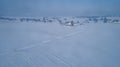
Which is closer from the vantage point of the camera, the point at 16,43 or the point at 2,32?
the point at 16,43

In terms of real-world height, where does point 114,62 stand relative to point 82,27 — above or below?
below

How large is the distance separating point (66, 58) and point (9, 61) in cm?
47

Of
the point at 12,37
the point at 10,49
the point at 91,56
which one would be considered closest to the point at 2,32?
the point at 12,37

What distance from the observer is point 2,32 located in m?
1.88

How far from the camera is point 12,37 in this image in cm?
172

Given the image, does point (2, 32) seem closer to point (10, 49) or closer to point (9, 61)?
point (10, 49)

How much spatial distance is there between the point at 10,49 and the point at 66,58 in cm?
58

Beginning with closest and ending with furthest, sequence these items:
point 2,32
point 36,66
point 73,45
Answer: point 36,66 → point 73,45 → point 2,32

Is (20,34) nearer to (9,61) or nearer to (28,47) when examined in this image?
(28,47)

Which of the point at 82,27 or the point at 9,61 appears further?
the point at 82,27

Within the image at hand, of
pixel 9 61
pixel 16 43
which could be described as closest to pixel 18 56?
pixel 9 61

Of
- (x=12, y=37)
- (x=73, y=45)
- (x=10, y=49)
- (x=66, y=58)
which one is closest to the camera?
(x=66, y=58)

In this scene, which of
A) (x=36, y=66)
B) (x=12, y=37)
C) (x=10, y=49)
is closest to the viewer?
(x=36, y=66)

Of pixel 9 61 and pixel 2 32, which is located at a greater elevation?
pixel 2 32
